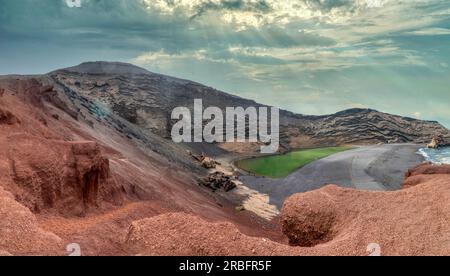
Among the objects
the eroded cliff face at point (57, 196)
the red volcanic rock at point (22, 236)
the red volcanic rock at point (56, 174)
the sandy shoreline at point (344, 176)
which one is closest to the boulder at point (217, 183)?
the sandy shoreline at point (344, 176)

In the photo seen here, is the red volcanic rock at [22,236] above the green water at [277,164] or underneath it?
above

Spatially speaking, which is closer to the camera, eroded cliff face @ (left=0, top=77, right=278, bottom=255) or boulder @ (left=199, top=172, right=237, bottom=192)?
eroded cliff face @ (left=0, top=77, right=278, bottom=255)

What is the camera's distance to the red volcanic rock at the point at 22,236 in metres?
12.8

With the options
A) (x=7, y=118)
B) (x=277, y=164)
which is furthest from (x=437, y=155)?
(x=7, y=118)

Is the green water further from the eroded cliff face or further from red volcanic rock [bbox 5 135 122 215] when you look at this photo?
red volcanic rock [bbox 5 135 122 215]

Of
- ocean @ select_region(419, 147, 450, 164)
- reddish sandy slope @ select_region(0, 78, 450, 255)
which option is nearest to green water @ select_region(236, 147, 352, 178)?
ocean @ select_region(419, 147, 450, 164)

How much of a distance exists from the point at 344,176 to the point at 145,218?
66480 mm

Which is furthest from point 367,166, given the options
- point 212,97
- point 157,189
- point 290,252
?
point 212,97

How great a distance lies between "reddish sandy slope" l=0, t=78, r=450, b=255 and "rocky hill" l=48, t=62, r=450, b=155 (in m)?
93.6

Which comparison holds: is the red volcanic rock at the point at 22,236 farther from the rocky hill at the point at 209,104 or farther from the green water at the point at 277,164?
the rocky hill at the point at 209,104

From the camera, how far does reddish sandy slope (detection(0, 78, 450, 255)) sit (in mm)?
13094

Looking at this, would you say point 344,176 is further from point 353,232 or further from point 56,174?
point 353,232

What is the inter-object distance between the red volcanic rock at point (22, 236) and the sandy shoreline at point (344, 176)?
47.6 m

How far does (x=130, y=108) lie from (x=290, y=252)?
4772 inches
